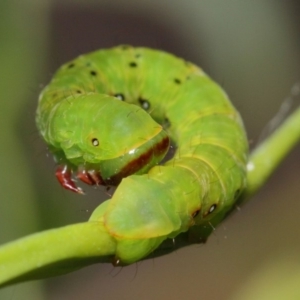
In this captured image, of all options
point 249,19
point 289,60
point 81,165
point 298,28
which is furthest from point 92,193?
point 81,165

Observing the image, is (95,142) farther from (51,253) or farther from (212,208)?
(51,253)

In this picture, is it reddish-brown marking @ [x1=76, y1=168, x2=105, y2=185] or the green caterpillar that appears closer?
the green caterpillar

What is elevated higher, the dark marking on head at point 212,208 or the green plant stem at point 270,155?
the green plant stem at point 270,155

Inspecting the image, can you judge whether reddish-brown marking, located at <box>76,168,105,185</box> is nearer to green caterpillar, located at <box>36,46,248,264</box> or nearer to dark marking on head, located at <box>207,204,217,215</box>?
green caterpillar, located at <box>36,46,248,264</box>

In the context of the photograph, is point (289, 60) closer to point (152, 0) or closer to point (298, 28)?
point (298, 28)

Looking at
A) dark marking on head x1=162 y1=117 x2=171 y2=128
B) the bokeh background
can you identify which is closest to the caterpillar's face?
the bokeh background

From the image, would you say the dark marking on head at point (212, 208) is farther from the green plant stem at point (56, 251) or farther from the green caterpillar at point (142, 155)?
the green plant stem at point (56, 251)

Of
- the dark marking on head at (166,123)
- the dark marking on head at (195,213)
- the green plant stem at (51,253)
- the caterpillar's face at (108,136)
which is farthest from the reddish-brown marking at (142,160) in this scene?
the dark marking on head at (166,123)
